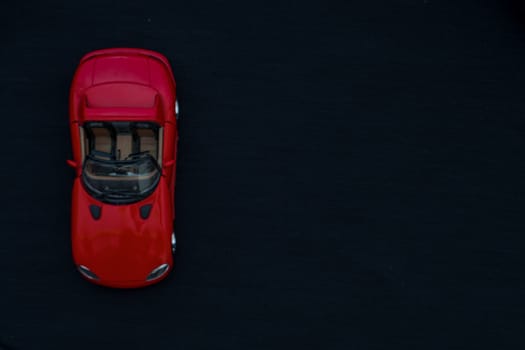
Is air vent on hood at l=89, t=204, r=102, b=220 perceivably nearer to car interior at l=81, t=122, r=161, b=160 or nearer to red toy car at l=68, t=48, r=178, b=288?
red toy car at l=68, t=48, r=178, b=288

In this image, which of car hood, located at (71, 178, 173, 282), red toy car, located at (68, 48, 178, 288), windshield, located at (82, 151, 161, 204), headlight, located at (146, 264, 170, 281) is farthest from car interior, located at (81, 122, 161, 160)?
headlight, located at (146, 264, 170, 281)

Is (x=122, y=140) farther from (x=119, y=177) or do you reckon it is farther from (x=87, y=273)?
(x=87, y=273)

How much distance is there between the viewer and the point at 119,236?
558cm

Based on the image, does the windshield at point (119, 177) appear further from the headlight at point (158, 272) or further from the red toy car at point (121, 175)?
the headlight at point (158, 272)

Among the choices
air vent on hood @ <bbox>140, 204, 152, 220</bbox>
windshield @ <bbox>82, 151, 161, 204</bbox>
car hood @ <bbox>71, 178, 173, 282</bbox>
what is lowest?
car hood @ <bbox>71, 178, 173, 282</bbox>

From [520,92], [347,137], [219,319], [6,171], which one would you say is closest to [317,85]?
[347,137]

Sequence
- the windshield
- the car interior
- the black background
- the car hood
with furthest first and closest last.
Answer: the black background, the car interior, the car hood, the windshield

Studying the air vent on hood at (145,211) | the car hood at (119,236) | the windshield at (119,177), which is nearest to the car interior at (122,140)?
the windshield at (119,177)

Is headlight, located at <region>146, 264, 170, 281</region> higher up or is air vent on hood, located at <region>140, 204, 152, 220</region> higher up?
air vent on hood, located at <region>140, 204, 152, 220</region>

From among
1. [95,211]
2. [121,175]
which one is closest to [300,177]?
[121,175]

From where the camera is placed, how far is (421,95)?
666cm

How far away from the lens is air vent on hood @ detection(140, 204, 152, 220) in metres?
5.59

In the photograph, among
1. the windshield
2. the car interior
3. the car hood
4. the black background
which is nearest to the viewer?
the windshield

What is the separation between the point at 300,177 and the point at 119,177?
2263 mm
